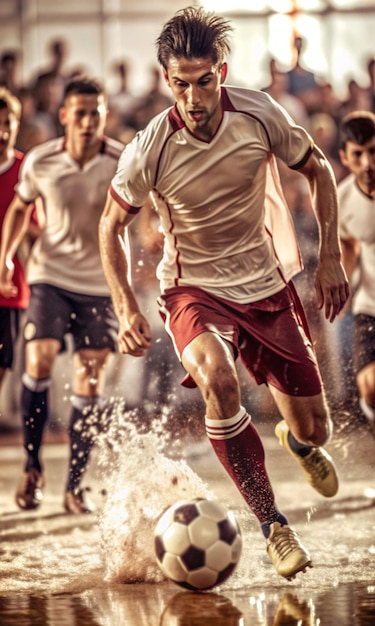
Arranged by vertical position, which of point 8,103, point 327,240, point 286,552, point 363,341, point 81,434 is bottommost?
point 81,434

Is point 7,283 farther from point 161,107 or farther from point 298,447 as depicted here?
point 161,107

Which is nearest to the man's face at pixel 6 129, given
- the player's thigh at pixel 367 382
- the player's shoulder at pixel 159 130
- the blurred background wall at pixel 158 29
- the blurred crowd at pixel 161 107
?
the blurred crowd at pixel 161 107

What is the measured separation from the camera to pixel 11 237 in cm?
724

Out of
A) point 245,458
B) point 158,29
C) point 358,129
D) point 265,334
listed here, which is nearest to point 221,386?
point 245,458

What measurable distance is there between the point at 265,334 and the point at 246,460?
0.55m

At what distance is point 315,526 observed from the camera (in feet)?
20.6

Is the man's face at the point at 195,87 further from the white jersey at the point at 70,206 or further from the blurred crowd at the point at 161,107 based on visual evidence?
the blurred crowd at the point at 161,107

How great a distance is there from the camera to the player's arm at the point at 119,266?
16.3 feet

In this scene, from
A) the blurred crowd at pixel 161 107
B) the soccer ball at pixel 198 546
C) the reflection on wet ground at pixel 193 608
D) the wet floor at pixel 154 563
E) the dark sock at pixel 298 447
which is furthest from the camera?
the blurred crowd at pixel 161 107

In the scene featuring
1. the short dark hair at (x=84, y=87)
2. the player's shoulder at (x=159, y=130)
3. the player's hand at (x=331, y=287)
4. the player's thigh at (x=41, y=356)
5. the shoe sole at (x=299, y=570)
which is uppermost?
the player's shoulder at (x=159, y=130)

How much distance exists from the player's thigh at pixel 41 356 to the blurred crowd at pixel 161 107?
164cm

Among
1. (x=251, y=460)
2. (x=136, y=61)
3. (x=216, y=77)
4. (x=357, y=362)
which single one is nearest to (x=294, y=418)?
(x=251, y=460)

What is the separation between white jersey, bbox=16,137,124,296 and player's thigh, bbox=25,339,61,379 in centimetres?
37

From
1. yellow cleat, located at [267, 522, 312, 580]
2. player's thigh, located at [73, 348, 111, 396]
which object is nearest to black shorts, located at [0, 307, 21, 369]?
player's thigh, located at [73, 348, 111, 396]
